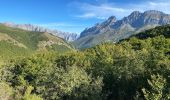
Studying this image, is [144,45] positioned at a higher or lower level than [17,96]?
higher

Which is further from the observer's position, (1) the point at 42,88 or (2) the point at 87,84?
(1) the point at 42,88

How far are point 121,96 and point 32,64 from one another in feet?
251

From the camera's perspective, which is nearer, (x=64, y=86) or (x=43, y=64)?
(x=64, y=86)

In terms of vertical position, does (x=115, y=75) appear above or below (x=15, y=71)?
above

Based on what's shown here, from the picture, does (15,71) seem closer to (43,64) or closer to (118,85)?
(43,64)

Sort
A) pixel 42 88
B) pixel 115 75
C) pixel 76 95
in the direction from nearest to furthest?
pixel 76 95, pixel 115 75, pixel 42 88

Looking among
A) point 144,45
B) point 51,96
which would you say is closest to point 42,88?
point 51,96

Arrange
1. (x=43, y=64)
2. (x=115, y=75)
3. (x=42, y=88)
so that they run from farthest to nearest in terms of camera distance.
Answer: (x=43, y=64) < (x=42, y=88) < (x=115, y=75)

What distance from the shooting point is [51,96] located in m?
78.2

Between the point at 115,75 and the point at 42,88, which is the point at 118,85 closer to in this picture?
the point at 115,75

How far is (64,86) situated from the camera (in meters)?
74.8

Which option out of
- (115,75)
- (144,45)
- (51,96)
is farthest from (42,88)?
(144,45)

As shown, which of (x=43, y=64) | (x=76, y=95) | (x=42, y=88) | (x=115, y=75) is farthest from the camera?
(x=43, y=64)

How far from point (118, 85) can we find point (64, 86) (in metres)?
12.6
